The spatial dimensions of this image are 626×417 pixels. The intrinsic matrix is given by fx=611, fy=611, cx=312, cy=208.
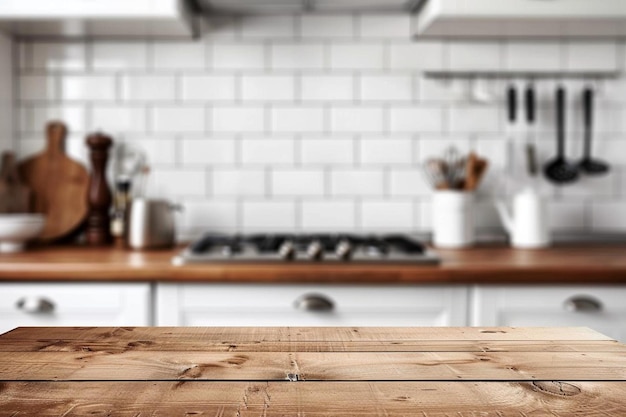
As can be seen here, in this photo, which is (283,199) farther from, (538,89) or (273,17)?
(538,89)

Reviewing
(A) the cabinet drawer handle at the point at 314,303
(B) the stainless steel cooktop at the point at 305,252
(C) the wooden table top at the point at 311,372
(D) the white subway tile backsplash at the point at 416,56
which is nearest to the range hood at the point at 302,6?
(D) the white subway tile backsplash at the point at 416,56

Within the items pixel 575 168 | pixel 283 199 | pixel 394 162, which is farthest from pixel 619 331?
pixel 283 199

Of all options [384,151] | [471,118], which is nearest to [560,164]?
[471,118]

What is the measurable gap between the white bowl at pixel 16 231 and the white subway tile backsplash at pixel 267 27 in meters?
0.91

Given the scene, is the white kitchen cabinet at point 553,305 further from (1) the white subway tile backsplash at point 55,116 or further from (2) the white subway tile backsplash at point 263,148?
(1) the white subway tile backsplash at point 55,116

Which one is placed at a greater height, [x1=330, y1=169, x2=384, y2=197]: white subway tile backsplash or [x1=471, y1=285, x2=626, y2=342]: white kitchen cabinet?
[x1=330, y1=169, x2=384, y2=197]: white subway tile backsplash

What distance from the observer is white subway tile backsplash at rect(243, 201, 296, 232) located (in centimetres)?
209

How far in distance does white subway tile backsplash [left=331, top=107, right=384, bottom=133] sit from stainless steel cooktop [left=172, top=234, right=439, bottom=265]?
1.44 ft

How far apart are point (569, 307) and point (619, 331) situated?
15cm

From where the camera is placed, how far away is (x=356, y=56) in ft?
6.79

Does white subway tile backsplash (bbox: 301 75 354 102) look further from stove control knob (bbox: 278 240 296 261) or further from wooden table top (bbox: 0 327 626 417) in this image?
wooden table top (bbox: 0 327 626 417)

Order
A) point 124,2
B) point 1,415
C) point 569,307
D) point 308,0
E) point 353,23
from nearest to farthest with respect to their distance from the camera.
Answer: point 1,415 < point 569,307 < point 124,2 < point 308,0 < point 353,23

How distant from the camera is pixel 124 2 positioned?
1.71 meters

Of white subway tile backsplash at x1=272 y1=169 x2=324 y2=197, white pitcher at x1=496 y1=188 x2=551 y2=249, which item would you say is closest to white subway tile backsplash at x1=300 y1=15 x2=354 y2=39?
white subway tile backsplash at x1=272 y1=169 x2=324 y2=197
